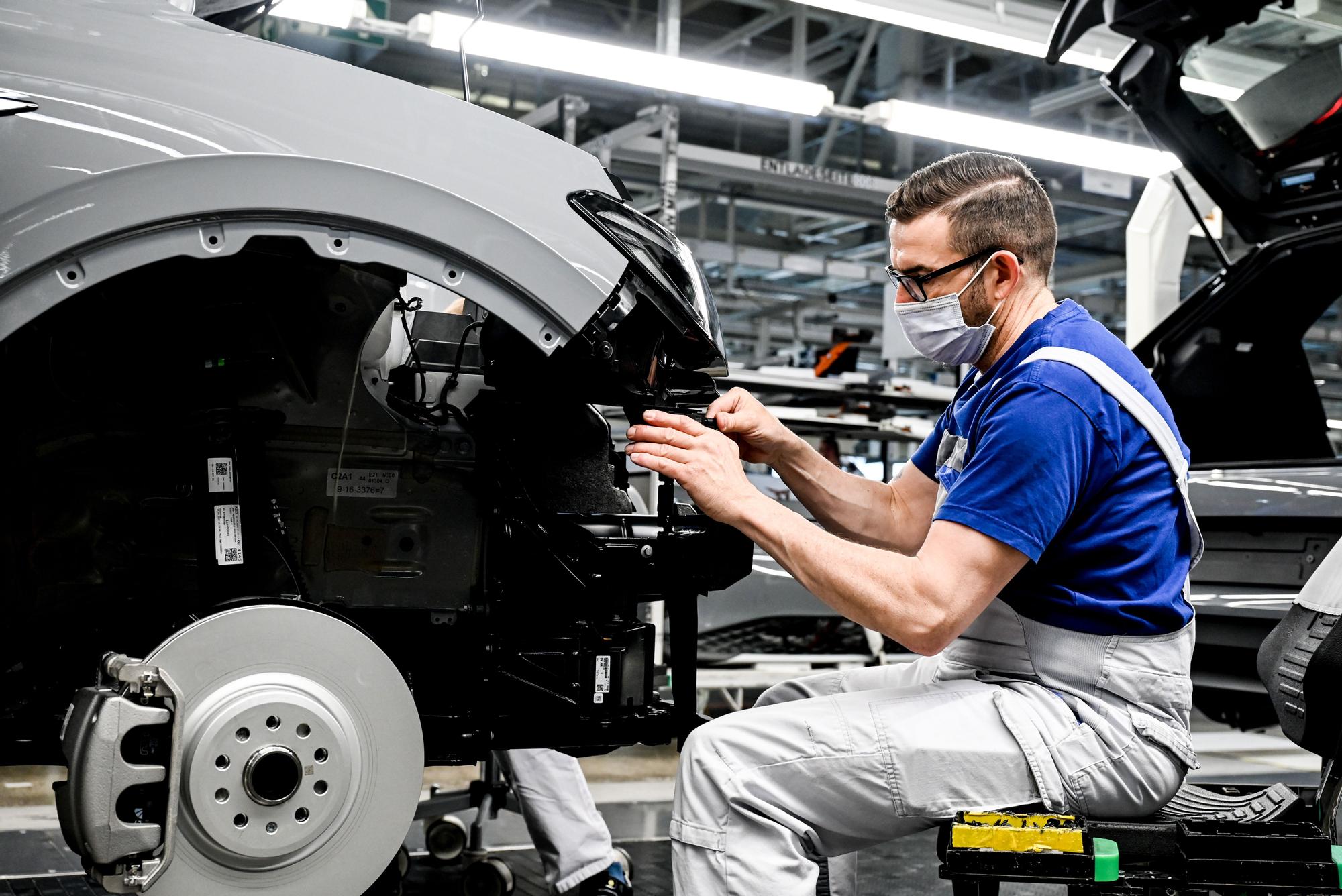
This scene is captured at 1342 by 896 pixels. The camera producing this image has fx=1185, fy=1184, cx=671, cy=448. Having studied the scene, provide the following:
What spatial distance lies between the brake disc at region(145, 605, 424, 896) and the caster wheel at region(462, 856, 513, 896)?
1249 mm

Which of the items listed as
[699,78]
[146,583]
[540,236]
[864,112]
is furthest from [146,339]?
[864,112]

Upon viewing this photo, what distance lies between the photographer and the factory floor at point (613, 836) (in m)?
3.03

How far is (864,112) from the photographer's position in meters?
6.15

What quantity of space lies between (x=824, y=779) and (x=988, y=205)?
0.96 meters

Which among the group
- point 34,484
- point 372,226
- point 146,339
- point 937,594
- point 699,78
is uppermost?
point 699,78

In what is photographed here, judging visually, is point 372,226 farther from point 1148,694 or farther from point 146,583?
point 1148,694

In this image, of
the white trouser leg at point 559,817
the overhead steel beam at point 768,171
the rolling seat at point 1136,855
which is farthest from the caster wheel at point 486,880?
the overhead steel beam at point 768,171

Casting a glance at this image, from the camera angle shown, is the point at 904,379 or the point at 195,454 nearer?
the point at 195,454

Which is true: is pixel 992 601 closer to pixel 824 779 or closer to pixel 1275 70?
pixel 824 779

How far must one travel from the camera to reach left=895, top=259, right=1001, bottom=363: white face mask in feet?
6.58

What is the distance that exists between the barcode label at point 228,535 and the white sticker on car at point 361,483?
207mm

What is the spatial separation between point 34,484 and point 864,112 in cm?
508

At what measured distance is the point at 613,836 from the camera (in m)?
3.62

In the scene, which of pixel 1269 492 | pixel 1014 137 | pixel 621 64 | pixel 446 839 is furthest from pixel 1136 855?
pixel 1014 137
